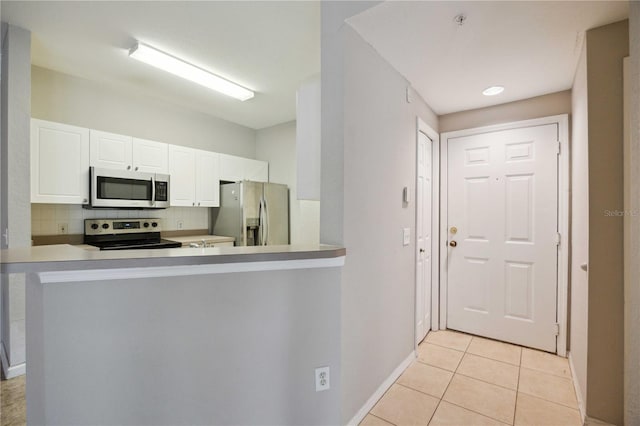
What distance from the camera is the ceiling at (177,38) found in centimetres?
190

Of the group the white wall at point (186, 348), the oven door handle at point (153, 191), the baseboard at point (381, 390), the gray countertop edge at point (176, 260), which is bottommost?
the baseboard at point (381, 390)

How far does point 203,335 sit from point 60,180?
245 cm

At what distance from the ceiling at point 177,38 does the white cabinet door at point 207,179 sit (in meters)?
0.88

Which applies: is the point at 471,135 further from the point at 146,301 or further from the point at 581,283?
the point at 146,301

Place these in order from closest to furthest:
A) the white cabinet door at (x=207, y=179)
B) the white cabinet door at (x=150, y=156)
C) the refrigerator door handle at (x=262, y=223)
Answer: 1. the white cabinet door at (x=150, y=156)
2. the white cabinet door at (x=207, y=179)
3. the refrigerator door handle at (x=262, y=223)

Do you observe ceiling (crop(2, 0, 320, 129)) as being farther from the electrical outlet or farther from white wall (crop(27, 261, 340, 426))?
the electrical outlet

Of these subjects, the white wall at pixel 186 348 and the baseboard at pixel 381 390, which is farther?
the baseboard at pixel 381 390

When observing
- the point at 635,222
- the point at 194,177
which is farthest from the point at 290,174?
the point at 635,222

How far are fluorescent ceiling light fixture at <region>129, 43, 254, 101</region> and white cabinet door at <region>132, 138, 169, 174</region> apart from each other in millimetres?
967

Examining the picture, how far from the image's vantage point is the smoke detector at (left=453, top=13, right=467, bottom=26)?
60.5 inches

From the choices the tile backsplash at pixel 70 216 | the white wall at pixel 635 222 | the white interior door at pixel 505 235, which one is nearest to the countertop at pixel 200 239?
the tile backsplash at pixel 70 216

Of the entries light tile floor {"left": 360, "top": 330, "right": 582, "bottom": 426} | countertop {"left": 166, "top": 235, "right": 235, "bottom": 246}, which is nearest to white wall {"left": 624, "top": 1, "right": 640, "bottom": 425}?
light tile floor {"left": 360, "top": 330, "right": 582, "bottom": 426}

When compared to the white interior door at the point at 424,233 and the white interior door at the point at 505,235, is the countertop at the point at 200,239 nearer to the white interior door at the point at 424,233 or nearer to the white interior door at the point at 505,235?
the white interior door at the point at 424,233

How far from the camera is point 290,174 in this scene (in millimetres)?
4352
